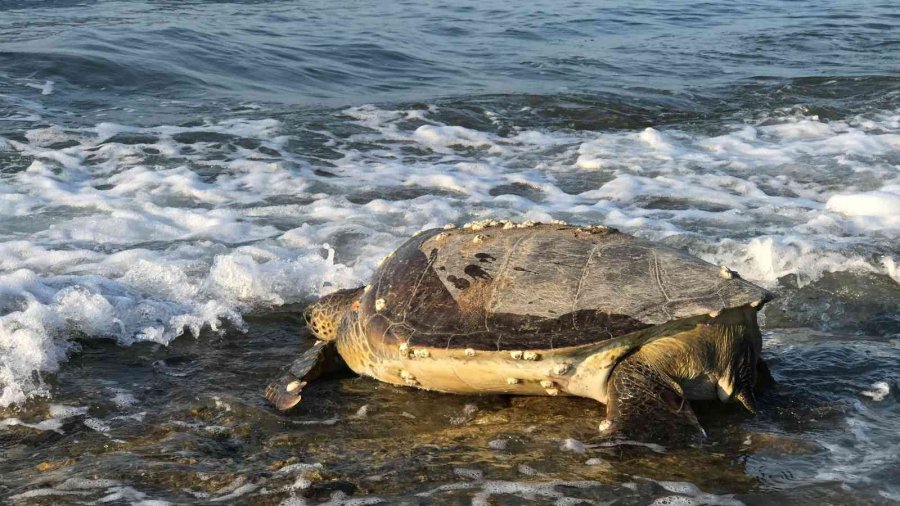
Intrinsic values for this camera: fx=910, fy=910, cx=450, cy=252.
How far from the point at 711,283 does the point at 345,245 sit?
2937 millimetres

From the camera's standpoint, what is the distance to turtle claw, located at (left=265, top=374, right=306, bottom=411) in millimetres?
3654

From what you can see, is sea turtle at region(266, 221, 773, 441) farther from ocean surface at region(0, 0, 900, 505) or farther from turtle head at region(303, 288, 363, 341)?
turtle head at region(303, 288, 363, 341)

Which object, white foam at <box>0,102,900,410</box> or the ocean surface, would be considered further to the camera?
white foam at <box>0,102,900,410</box>

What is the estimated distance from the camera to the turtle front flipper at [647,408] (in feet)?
10.6

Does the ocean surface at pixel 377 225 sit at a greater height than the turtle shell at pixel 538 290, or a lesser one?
lesser

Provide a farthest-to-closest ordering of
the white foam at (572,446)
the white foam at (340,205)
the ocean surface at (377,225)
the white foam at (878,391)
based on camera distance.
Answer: the white foam at (340,205)
the white foam at (878,391)
the white foam at (572,446)
the ocean surface at (377,225)

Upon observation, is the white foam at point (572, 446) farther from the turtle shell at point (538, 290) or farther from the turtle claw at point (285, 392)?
the turtle claw at point (285, 392)

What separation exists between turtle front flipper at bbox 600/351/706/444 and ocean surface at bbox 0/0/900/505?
7 cm

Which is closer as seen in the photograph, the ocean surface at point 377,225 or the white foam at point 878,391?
the ocean surface at point 377,225

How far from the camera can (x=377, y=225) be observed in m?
6.29

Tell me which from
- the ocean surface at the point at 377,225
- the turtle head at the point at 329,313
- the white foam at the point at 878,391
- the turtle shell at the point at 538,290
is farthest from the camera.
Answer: the turtle head at the point at 329,313

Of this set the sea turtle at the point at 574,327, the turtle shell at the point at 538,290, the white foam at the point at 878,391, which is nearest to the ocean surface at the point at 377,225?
the white foam at the point at 878,391

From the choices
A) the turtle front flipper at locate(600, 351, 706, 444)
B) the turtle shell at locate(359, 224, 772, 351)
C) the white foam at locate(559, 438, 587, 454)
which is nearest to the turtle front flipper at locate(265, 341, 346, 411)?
the turtle shell at locate(359, 224, 772, 351)

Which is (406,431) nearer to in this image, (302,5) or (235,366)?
(235,366)
